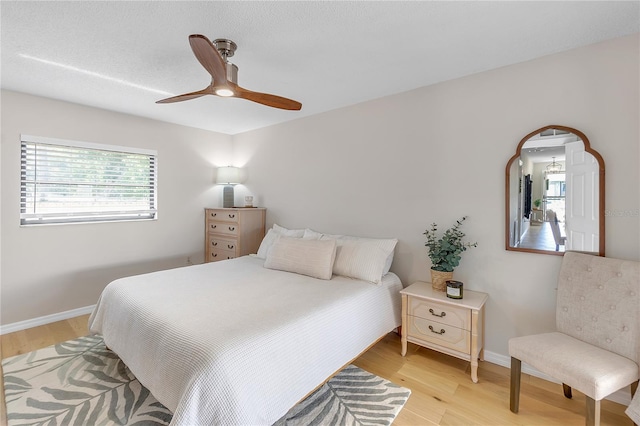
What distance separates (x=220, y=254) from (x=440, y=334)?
2955 mm

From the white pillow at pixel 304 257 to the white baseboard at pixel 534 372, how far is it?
4.88ft

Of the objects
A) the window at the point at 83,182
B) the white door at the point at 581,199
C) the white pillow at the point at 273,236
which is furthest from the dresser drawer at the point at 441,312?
the window at the point at 83,182

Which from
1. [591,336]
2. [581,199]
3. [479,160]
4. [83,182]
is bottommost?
[591,336]

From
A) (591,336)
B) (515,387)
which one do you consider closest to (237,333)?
(515,387)

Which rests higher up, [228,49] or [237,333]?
[228,49]

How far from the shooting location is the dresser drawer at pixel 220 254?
3806mm

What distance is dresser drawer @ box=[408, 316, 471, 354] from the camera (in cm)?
212

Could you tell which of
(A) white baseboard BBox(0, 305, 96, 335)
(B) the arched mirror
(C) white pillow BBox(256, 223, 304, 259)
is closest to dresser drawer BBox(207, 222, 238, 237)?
(C) white pillow BBox(256, 223, 304, 259)

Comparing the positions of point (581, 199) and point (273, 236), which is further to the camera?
point (273, 236)

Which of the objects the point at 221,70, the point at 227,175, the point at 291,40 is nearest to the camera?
the point at 221,70

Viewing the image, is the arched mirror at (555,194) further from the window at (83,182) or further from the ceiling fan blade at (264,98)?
the window at (83,182)

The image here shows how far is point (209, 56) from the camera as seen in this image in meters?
1.56

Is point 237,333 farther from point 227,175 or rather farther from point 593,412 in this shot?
point 227,175

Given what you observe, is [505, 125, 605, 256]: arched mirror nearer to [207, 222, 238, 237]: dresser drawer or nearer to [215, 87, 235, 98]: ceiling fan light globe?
[215, 87, 235, 98]: ceiling fan light globe
